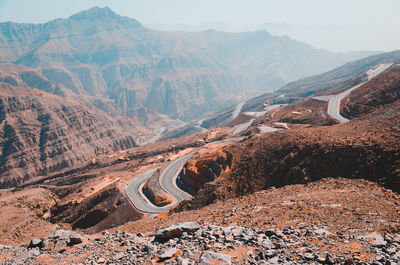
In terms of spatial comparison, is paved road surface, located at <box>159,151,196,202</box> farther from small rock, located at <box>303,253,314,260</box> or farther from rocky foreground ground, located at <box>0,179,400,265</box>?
small rock, located at <box>303,253,314,260</box>

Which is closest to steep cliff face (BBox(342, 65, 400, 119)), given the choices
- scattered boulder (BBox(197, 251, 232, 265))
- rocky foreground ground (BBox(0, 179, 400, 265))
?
rocky foreground ground (BBox(0, 179, 400, 265))

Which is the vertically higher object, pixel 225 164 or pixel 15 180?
pixel 225 164

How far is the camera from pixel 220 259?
35.0 ft

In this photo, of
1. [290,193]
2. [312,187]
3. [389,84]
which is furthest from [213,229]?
[389,84]

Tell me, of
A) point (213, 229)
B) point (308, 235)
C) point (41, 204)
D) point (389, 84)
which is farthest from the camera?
point (389, 84)

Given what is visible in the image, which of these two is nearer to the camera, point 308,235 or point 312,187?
point 308,235

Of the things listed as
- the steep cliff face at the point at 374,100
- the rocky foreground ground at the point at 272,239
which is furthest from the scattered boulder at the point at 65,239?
the steep cliff face at the point at 374,100

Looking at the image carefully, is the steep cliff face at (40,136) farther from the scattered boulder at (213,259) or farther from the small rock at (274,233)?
the small rock at (274,233)

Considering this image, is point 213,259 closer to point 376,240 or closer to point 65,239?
point 376,240

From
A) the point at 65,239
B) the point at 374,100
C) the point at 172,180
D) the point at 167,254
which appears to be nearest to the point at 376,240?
the point at 167,254

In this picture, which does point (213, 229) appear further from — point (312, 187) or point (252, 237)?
point (312, 187)

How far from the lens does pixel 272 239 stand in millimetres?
12219

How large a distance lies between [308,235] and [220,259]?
4742 mm

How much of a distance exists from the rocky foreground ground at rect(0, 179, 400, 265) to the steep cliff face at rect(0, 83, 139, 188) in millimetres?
140381
